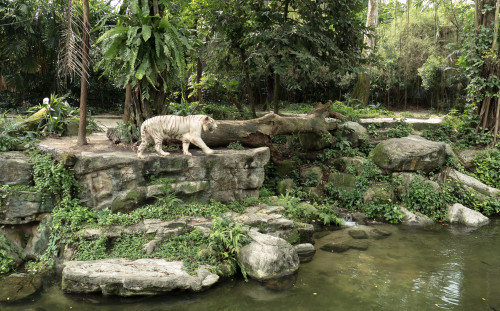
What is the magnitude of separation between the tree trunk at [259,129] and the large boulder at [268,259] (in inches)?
126

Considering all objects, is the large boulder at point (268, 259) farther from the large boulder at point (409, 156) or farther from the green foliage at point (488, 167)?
the green foliage at point (488, 167)

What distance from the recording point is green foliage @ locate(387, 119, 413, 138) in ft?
35.9

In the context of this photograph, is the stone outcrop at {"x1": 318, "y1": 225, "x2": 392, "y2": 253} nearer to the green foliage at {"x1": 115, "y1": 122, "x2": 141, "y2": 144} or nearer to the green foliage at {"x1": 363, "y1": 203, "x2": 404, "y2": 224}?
the green foliage at {"x1": 363, "y1": 203, "x2": 404, "y2": 224}

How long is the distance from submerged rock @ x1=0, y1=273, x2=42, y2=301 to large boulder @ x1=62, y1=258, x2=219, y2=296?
0.56m

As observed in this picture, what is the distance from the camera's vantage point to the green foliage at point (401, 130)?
10930mm

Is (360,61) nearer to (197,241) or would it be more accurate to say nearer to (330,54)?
(330,54)

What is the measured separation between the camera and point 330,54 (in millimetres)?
10039

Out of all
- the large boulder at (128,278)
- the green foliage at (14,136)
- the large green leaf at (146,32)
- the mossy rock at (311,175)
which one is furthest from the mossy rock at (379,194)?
the green foliage at (14,136)

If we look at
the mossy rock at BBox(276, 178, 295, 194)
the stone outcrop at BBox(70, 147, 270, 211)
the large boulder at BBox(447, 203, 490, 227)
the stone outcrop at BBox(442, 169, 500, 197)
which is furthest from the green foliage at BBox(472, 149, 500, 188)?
the stone outcrop at BBox(70, 147, 270, 211)

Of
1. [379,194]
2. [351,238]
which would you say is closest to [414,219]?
[379,194]

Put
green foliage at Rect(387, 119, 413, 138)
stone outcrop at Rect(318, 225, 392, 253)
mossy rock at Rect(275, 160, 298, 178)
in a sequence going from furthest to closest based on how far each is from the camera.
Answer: green foliage at Rect(387, 119, 413, 138) → mossy rock at Rect(275, 160, 298, 178) → stone outcrop at Rect(318, 225, 392, 253)

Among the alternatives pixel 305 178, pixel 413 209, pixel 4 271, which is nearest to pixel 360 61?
pixel 305 178

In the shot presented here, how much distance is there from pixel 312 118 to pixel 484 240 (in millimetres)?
5126

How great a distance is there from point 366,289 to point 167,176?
4346mm
